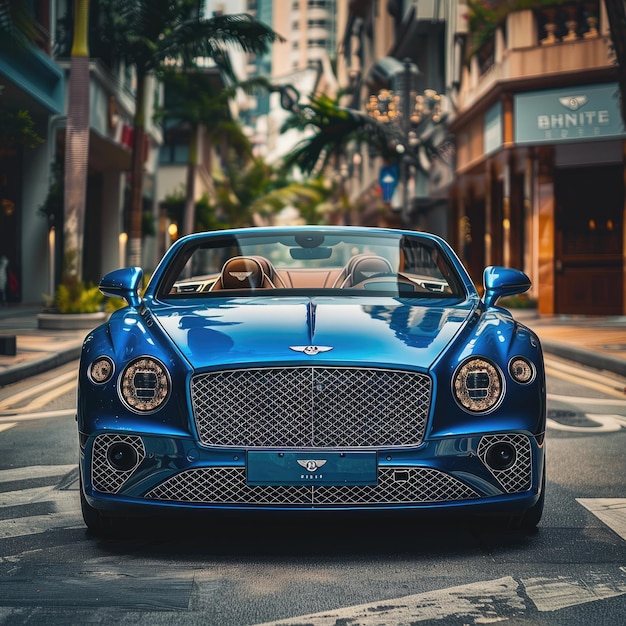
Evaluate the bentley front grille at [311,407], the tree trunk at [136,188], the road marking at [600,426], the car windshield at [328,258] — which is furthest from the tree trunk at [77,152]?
the bentley front grille at [311,407]

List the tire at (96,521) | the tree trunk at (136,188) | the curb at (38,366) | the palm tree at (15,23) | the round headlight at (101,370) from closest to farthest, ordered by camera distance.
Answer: the round headlight at (101,370)
the tire at (96,521)
the curb at (38,366)
the palm tree at (15,23)
the tree trunk at (136,188)

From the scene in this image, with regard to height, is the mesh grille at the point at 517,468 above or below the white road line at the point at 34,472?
above

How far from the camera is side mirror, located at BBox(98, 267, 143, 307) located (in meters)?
5.59

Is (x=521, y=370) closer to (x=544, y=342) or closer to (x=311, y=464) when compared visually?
(x=311, y=464)

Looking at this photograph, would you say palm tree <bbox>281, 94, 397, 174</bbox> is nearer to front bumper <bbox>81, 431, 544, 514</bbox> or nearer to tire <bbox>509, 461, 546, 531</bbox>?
tire <bbox>509, 461, 546, 531</bbox>

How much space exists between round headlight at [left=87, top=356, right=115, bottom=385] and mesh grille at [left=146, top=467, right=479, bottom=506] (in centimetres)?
50

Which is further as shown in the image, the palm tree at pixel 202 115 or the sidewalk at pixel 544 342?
the palm tree at pixel 202 115

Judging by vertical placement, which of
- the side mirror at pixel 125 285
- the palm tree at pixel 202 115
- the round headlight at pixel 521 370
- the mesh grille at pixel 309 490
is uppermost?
A: the palm tree at pixel 202 115

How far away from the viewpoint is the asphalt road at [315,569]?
3.80 m

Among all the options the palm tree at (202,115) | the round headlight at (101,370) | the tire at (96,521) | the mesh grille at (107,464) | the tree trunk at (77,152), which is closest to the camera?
the mesh grille at (107,464)

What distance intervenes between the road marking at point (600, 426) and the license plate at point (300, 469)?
4210 mm

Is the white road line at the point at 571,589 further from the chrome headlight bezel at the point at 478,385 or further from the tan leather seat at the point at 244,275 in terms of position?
the tan leather seat at the point at 244,275

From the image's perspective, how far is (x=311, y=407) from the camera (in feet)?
14.5

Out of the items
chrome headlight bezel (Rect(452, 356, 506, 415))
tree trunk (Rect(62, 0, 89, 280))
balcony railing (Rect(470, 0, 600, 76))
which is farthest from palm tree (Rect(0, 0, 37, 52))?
balcony railing (Rect(470, 0, 600, 76))
